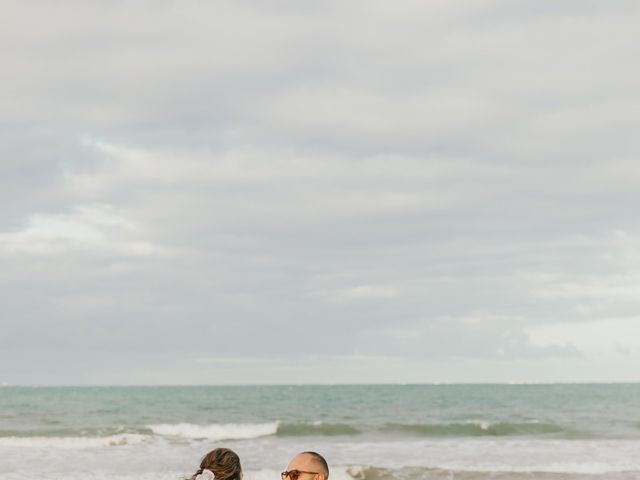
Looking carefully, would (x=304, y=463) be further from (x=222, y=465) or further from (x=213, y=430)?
(x=213, y=430)

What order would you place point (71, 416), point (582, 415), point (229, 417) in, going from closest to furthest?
point (71, 416) < point (229, 417) < point (582, 415)

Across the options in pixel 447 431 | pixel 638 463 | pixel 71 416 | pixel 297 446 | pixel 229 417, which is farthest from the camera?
pixel 229 417

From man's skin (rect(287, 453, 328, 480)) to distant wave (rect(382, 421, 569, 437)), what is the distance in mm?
30788

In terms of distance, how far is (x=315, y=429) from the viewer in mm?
35625

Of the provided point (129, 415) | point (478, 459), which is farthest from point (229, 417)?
point (478, 459)

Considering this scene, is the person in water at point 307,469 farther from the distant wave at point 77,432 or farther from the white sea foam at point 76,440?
the distant wave at point 77,432

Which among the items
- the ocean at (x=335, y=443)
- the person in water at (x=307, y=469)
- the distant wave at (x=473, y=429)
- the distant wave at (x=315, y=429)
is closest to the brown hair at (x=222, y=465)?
the person in water at (x=307, y=469)

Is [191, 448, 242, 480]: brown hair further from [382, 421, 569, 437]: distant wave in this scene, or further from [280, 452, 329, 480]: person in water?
[382, 421, 569, 437]: distant wave

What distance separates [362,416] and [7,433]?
1836 cm

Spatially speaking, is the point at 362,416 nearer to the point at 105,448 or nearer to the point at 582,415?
Answer: the point at 582,415

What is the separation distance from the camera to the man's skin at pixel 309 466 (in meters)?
4.46

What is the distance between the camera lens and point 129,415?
43812 millimetres

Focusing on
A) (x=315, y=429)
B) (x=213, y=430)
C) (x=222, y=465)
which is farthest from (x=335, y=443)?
(x=222, y=465)

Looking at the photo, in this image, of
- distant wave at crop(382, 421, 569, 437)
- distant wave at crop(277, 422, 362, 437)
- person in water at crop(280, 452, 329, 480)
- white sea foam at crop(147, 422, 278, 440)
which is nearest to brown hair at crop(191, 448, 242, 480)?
person in water at crop(280, 452, 329, 480)
